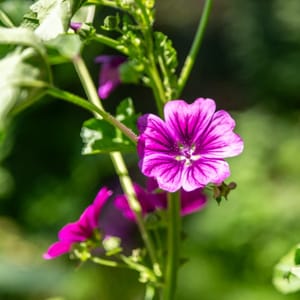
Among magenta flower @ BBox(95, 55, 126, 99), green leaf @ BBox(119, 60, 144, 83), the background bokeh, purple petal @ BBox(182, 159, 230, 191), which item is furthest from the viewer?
the background bokeh

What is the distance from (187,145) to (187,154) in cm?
1

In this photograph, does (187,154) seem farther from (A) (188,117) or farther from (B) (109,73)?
(B) (109,73)

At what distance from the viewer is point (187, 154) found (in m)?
0.89

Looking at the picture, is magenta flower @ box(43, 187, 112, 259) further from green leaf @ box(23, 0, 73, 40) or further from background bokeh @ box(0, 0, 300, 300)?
background bokeh @ box(0, 0, 300, 300)

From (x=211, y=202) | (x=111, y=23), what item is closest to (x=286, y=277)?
(x=111, y=23)

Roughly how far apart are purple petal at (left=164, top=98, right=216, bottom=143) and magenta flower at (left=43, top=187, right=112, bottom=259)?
147 millimetres

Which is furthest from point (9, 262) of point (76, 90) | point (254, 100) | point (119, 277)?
point (254, 100)

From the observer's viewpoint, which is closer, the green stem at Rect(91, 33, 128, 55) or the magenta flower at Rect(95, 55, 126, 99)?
the green stem at Rect(91, 33, 128, 55)

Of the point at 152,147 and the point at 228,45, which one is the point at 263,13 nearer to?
the point at 228,45

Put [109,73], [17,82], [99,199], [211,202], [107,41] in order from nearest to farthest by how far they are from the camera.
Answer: [17,82]
[107,41]
[99,199]
[109,73]
[211,202]

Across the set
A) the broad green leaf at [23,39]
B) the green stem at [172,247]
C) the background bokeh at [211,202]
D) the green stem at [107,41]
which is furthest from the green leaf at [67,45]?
the background bokeh at [211,202]

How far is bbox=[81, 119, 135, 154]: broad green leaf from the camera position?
897 mm

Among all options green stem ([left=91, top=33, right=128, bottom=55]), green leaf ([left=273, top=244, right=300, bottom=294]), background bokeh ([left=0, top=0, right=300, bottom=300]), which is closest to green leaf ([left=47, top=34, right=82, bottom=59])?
green stem ([left=91, top=33, right=128, bottom=55])

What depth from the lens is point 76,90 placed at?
184 inches
